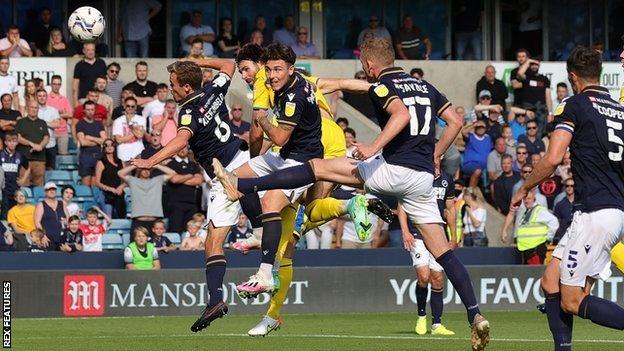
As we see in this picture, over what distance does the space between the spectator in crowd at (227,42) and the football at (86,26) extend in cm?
910

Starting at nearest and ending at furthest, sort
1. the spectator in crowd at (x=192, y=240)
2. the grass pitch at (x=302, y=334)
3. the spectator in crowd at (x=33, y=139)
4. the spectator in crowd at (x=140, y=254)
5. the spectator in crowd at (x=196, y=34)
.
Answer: the grass pitch at (x=302, y=334) < the spectator in crowd at (x=140, y=254) < the spectator in crowd at (x=192, y=240) < the spectator in crowd at (x=33, y=139) < the spectator in crowd at (x=196, y=34)

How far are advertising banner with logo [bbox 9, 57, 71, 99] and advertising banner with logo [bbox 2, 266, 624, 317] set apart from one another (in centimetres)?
559

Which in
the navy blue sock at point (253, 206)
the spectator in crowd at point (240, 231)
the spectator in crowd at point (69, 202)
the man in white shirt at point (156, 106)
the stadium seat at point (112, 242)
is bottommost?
the stadium seat at point (112, 242)

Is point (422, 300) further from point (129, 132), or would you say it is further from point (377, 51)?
point (129, 132)

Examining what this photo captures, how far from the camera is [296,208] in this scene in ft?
47.8

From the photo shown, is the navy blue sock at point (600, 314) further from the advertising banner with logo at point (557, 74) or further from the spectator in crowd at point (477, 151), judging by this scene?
the advertising banner with logo at point (557, 74)

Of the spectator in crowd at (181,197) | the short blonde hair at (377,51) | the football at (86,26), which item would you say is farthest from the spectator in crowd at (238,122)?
the short blonde hair at (377,51)

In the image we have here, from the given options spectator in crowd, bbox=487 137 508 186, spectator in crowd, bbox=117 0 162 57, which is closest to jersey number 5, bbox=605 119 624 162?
spectator in crowd, bbox=487 137 508 186

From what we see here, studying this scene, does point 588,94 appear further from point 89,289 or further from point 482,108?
point 482,108

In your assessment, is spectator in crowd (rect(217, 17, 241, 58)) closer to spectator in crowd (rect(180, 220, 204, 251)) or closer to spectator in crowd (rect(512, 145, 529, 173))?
spectator in crowd (rect(180, 220, 204, 251))

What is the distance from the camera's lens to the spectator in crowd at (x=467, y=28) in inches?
1265

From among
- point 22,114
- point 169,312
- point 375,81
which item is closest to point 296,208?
point 375,81

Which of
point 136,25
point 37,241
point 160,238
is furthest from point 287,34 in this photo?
point 37,241

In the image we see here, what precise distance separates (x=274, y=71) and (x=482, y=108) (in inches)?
605
